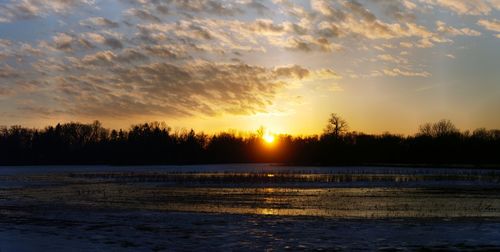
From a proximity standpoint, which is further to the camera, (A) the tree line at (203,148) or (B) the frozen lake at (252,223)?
(A) the tree line at (203,148)

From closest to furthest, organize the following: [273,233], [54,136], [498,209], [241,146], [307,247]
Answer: [307,247] < [273,233] < [498,209] < [54,136] < [241,146]

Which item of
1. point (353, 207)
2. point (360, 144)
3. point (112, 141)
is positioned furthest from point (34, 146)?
point (353, 207)

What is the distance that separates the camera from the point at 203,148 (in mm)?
191000

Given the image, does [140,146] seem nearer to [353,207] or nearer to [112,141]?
[112,141]

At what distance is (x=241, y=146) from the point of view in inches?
7712

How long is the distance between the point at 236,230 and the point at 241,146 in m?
173

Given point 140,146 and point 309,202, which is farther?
point 140,146

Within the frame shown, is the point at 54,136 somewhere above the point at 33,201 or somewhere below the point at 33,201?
above

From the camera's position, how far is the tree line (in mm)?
149500

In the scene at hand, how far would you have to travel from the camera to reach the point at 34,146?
584 ft

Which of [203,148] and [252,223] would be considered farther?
[203,148]

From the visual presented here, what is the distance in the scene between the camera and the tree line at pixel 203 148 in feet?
490

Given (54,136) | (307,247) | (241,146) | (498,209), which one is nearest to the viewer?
(307,247)

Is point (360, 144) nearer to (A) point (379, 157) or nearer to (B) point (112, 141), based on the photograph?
(A) point (379, 157)
